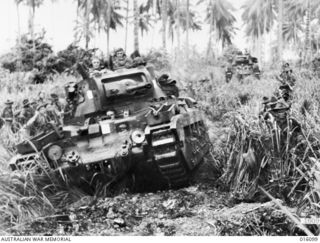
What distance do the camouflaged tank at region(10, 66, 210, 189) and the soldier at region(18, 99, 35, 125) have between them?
945 millimetres

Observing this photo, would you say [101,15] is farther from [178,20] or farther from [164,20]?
[178,20]

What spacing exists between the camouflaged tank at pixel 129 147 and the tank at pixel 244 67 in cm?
167

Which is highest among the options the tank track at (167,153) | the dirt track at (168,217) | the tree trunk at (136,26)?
the tree trunk at (136,26)

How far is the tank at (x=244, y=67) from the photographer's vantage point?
21.5 ft

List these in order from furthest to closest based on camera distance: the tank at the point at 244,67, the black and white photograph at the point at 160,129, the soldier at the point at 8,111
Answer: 1. the tank at the point at 244,67
2. the soldier at the point at 8,111
3. the black and white photograph at the point at 160,129

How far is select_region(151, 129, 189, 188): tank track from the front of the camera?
438 cm

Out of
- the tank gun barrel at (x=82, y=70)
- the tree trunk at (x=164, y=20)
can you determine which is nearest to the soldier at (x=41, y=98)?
the tank gun barrel at (x=82, y=70)

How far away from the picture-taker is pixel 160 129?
14.5ft

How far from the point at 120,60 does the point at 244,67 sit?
193 centimetres

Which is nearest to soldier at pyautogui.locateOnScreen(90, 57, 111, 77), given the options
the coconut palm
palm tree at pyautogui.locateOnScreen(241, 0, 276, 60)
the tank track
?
the coconut palm

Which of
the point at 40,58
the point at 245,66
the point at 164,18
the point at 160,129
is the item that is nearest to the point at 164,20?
the point at 164,18

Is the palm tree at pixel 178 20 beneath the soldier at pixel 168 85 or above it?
above

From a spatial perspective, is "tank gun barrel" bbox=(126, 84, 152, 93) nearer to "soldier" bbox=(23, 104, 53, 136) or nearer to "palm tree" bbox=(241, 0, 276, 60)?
"soldier" bbox=(23, 104, 53, 136)

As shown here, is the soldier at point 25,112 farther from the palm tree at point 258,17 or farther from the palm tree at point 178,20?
the palm tree at point 258,17
